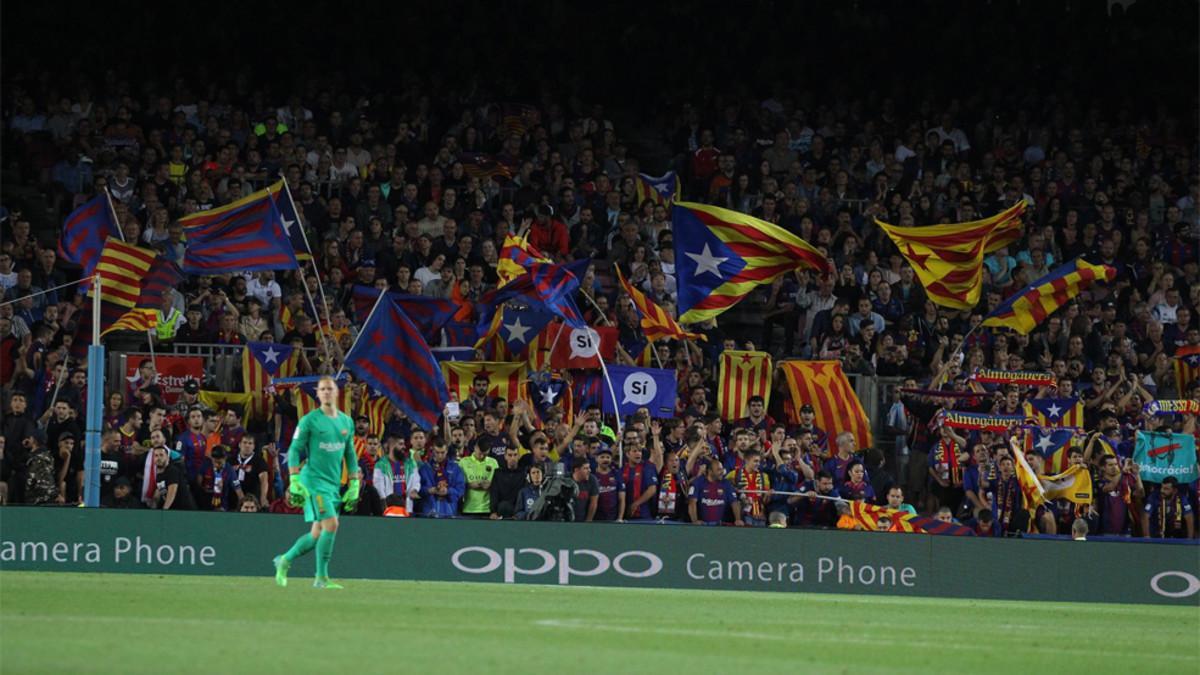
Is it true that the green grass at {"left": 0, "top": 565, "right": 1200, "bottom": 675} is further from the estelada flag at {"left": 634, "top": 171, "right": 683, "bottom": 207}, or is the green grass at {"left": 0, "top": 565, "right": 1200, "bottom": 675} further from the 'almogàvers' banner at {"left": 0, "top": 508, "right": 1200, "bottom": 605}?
the estelada flag at {"left": 634, "top": 171, "right": 683, "bottom": 207}

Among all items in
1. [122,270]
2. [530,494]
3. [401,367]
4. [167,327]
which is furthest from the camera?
[167,327]

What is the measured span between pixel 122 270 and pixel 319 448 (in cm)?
764

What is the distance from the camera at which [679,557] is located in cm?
2166

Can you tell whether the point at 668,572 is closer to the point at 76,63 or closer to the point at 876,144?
the point at 876,144

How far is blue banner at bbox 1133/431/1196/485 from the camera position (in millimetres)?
24453

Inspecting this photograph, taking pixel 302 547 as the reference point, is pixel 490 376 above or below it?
above

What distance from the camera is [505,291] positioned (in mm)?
25219

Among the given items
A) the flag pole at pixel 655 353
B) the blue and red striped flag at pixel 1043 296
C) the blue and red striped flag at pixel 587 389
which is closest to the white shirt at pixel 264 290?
the blue and red striped flag at pixel 587 389

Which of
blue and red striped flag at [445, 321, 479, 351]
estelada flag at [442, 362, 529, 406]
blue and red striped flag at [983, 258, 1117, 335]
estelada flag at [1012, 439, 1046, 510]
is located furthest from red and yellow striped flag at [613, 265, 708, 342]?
estelada flag at [1012, 439, 1046, 510]

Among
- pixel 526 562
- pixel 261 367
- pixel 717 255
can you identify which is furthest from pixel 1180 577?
pixel 261 367

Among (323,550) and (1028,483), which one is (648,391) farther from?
(323,550)

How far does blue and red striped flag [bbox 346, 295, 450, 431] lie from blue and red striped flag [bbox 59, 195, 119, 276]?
12.3ft

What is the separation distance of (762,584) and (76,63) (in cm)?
1561

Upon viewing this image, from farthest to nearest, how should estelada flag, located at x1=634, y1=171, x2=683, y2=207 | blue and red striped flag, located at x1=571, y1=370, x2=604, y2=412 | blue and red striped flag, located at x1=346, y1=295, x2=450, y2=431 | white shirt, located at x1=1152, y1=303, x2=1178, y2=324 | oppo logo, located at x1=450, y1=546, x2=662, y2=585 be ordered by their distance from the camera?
estelada flag, located at x1=634, y1=171, x2=683, y2=207 → white shirt, located at x1=1152, y1=303, x2=1178, y2=324 → blue and red striped flag, located at x1=571, y1=370, x2=604, y2=412 → blue and red striped flag, located at x1=346, y1=295, x2=450, y2=431 → oppo logo, located at x1=450, y1=546, x2=662, y2=585
